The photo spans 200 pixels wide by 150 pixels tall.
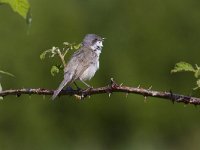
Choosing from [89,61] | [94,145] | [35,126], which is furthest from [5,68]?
[89,61]

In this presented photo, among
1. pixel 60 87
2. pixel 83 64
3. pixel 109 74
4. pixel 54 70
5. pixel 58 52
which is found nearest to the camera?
pixel 58 52

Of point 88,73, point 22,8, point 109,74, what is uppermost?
point 109,74

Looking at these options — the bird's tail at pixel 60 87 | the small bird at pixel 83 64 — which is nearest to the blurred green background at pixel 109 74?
the small bird at pixel 83 64

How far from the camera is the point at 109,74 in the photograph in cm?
2397

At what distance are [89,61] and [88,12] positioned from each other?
61.2 ft

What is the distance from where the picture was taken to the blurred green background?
2283 cm

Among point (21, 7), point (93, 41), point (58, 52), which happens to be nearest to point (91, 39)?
point (93, 41)

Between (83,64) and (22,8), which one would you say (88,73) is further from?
(22,8)

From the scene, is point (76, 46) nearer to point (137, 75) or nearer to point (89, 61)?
point (89, 61)

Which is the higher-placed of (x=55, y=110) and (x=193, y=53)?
(x=193, y=53)

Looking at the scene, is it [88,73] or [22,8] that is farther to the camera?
[88,73]

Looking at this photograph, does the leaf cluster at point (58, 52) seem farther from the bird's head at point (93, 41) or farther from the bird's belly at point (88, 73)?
the bird's head at point (93, 41)

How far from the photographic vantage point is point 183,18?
26.4 m

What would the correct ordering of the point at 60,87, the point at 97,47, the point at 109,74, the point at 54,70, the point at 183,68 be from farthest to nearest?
the point at 109,74
the point at 97,47
the point at 60,87
the point at 54,70
the point at 183,68
